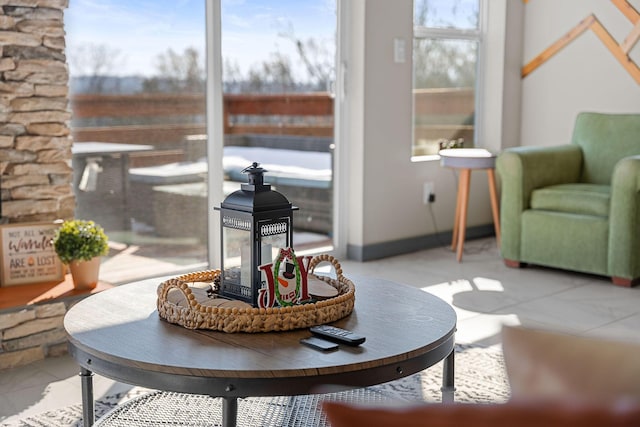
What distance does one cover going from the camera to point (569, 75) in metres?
5.62

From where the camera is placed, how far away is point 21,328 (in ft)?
10.1

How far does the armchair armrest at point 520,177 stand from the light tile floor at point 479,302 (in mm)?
197

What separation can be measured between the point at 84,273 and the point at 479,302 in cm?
187

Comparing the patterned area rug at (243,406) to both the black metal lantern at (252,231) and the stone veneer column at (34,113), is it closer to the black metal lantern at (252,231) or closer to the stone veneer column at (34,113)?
the black metal lantern at (252,231)

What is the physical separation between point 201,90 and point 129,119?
0.43m

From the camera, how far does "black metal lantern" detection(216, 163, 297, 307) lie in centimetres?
210

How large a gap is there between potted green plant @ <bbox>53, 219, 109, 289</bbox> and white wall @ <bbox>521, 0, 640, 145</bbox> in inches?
140

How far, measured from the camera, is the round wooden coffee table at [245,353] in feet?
5.60

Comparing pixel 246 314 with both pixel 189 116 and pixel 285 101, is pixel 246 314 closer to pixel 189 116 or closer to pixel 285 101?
pixel 189 116

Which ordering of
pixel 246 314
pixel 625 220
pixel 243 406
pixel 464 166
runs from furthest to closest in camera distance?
pixel 464 166 → pixel 625 220 → pixel 243 406 → pixel 246 314

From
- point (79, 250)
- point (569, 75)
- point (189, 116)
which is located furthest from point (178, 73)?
point (569, 75)

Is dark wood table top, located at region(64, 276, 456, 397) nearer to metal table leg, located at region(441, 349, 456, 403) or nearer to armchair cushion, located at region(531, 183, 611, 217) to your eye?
metal table leg, located at region(441, 349, 456, 403)

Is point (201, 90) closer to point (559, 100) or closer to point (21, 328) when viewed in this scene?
point (21, 328)

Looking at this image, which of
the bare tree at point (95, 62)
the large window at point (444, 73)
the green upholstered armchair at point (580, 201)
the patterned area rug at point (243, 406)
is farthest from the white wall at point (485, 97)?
the patterned area rug at point (243, 406)
